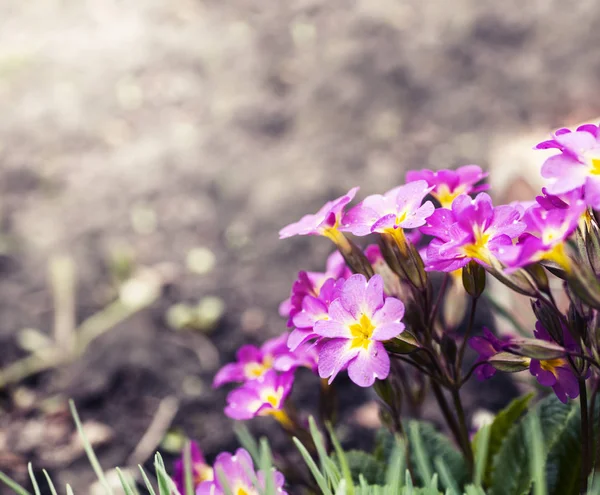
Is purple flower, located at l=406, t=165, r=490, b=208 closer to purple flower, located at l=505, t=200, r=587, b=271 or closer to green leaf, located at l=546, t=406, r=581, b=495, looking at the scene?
purple flower, located at l=505, t=200, r=587, b=271

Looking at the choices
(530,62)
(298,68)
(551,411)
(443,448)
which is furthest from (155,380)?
(530,62)

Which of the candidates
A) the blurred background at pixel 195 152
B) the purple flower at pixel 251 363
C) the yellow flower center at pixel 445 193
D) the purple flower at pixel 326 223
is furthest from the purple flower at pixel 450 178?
the blurred background at pixel 195 152

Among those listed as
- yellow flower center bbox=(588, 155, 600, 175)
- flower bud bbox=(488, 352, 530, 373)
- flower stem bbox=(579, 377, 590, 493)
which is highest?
yellow flower center bbox=(588, 155, 600, 175)

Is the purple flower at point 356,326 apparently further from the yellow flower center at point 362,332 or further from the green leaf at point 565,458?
the green leaf at point 565,458

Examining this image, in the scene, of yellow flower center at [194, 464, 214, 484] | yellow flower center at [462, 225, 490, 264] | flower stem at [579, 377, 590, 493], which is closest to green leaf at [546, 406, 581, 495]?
flower stem at [579, 377, 590, 493]

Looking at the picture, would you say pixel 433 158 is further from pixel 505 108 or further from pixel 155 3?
pixel 155 3

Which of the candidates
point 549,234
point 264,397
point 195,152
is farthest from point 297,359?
point 195,152

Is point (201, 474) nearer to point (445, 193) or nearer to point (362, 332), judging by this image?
point (362, 332)
